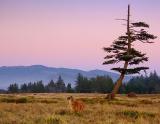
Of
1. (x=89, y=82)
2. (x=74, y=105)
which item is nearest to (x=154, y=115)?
(x=74, y=105)

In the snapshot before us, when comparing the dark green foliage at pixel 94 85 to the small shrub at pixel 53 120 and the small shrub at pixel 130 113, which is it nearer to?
the small shrub at pixel 130 113

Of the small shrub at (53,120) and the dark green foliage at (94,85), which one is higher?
the dark green foliage at (94,85)

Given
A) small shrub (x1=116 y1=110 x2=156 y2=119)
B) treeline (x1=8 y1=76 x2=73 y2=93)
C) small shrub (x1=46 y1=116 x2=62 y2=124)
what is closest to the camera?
small shrub (x1=46 y1=116 x2=62 y2=124)

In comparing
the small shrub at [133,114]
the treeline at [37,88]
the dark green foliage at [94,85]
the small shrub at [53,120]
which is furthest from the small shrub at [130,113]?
the treeline at [37,88]

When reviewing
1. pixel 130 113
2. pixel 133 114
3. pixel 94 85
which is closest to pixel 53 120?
pixel 133 114

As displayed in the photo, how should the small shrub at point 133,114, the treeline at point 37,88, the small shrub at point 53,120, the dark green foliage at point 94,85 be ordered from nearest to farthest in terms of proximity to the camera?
the small shrub at point 53,120 → the small shrub at point 133,114 → the dark green foliage at point 94,85 → the treeline at point 37,88

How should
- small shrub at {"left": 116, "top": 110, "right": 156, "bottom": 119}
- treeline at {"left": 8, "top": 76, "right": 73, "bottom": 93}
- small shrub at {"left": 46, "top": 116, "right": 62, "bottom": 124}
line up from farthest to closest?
treeline at {"left": 8, "top": 76, "right": 73, "bottom": 93}
small shrub at {"left": 116, "top": 110, "right": 156, "bottom": 119}
small shrub at {"left": 46, "top": 116, "right": 62, "bottom": 124}

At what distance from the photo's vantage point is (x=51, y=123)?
16141mm

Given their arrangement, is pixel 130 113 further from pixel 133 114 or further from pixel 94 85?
pixel 94 85

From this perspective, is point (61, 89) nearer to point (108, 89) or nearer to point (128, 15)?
point (108, 89)

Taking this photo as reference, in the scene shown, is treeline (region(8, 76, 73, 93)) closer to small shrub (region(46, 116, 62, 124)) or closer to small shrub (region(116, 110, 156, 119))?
small shrub (region(116, 110, 156, 119))

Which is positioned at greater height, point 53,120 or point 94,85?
point 94,85

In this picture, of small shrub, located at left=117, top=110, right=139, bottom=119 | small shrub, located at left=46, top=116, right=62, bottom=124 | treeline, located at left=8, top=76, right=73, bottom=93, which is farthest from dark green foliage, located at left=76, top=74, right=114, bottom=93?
small shrub, located at left=46, top=116, right=62, bottom=124

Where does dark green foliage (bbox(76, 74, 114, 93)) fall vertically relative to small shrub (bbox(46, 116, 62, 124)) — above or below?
above
